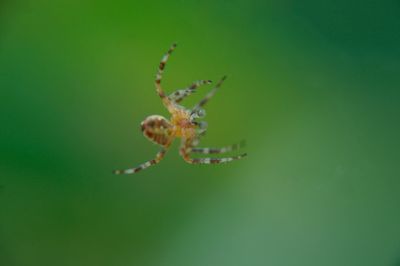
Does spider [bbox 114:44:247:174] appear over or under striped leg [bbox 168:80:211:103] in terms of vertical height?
under

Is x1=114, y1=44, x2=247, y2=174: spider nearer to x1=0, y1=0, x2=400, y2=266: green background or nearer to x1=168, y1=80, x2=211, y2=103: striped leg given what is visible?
x1=168, y1=80, x2=211, y2=103: striped leg

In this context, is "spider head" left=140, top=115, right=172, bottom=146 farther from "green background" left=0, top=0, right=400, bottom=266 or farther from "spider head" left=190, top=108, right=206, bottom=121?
"green background" left=0, top=0, right=400, bottom=266

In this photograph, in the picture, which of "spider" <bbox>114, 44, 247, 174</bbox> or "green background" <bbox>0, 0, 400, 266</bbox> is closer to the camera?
"spider" <bbox>114, 44, 247, 174</bbox>

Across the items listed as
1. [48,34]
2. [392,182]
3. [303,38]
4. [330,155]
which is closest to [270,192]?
[330,155]

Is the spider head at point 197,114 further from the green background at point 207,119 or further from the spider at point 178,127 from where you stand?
the green background at point 207,119

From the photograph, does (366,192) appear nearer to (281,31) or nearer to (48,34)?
(281,31)

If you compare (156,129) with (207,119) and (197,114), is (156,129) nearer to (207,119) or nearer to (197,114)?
(197,114)

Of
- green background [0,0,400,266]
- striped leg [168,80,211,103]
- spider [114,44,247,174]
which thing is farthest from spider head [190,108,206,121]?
green background [0,0,400,266]
